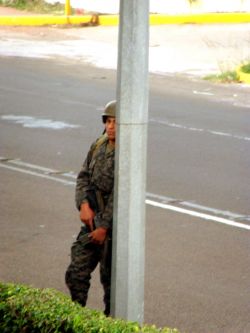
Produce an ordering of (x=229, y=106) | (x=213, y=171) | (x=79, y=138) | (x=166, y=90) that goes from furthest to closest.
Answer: (x=166, y=90), (x=229, y=106), (x=79, y=138), (x=213, y=171)

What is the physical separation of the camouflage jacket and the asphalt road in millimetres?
1173

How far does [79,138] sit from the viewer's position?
14.2 meters

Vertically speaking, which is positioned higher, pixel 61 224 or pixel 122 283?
pixel 122 283

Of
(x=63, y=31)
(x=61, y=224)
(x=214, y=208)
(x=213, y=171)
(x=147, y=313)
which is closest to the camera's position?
(x=147, y=313)

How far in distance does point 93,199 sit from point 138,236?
139cm

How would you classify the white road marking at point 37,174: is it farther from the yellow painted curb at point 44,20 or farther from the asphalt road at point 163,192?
the yellow painted curb at point 44,20

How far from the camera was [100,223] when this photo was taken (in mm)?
6543

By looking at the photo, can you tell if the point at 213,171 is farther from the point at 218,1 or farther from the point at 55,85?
the point at 218,1

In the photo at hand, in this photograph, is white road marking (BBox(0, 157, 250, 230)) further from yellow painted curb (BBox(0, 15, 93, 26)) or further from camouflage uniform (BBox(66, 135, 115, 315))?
yellow painted curb (BBox(0, 15, 93, 26))

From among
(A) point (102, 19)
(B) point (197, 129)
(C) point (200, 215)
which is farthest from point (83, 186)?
(A) point (102, 19)

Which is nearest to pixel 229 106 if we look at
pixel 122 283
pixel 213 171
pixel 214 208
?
pixel 213 171

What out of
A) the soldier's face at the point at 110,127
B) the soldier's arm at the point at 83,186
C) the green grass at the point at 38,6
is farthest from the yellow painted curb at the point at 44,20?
the soldier's face at the point at 110,127

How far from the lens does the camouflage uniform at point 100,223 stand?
21.6 feet

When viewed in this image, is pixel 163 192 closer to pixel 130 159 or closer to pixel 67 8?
pixel 130 159
